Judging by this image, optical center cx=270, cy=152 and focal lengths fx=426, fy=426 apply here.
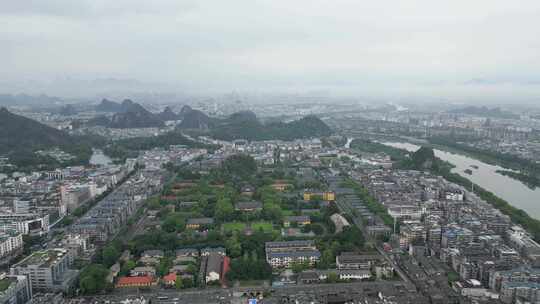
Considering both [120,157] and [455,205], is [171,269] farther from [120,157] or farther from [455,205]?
[120,157]

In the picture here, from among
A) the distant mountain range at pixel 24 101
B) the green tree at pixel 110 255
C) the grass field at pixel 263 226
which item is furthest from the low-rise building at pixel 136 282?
the distant mountain range at pixel 24 101

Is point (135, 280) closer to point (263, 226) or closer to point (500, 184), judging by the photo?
point (263, 226)

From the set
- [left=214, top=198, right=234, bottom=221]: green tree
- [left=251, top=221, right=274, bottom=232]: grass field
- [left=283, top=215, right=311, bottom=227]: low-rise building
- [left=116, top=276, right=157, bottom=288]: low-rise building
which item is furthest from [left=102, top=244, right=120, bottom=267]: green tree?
[left=283, top=215, right=311, bottom=227]: low-rise building

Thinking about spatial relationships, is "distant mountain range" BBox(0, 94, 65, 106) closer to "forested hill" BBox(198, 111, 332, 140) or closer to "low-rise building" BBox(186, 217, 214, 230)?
"forested hill" BBox(198, 111, 332, 140)

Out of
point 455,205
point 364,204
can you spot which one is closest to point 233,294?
point 364,204

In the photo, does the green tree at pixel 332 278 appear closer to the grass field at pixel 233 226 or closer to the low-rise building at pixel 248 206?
the grass field at pixel 233 226

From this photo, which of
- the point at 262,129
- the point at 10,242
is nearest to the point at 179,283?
the point at 10,242
